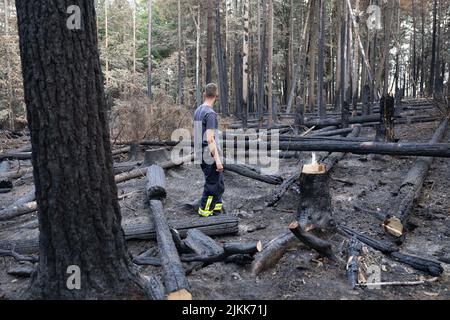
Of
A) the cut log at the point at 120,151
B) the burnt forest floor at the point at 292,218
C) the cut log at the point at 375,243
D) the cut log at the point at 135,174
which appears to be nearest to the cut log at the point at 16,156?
the burnt forest floor at the point at 292,218

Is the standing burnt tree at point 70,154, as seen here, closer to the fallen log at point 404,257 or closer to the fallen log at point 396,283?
the fallen log at point 396,283

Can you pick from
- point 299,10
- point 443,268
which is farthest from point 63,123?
point 299,10

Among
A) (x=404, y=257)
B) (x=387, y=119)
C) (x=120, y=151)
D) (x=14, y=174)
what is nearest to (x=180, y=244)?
(x=404, y=257)

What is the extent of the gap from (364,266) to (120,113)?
9175mm

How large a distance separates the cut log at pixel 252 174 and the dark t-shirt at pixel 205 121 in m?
2.27

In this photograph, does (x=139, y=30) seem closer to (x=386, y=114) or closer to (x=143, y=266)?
(x=386, y=114)

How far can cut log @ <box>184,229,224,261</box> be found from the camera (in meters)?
4.62

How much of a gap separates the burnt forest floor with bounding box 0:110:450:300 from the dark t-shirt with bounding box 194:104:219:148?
151 cm

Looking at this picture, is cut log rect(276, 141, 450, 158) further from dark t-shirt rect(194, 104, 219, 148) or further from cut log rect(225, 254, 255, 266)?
cut log rect(225, 254, 255, 266)

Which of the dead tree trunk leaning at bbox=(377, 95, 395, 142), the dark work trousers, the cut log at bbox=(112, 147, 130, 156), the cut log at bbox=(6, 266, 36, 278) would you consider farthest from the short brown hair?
the dead tree trunk leaning at bbox=(377, 95, 395, 142)

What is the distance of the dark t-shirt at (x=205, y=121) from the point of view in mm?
6105

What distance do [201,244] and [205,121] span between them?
2.16m
